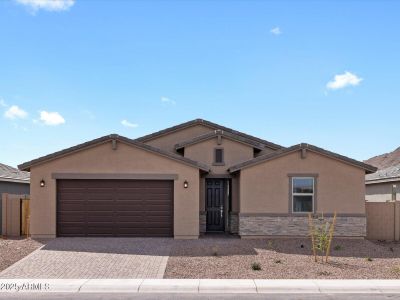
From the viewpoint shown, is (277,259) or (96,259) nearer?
(96,259)

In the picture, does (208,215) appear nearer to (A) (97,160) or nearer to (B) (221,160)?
(B) (221,160)

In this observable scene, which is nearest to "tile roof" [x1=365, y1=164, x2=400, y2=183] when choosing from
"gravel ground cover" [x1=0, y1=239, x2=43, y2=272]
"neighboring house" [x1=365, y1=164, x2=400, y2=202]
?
"neighboring house" [x1=365, y1=164, x2=400, y2=202]

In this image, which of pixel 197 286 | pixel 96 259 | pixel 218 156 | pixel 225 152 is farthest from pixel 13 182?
pixel 197 286

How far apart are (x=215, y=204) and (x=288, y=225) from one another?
385cm

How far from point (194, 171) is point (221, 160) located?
107 inches

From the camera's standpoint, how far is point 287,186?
19.3 metres

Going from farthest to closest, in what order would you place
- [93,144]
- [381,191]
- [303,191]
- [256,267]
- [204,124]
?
[381,191]
[204,124]
[303,191]
[93,144]
[256,267]

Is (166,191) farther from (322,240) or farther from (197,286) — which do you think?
(197,286)

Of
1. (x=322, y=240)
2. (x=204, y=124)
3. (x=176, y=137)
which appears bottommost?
(x=322, y=240)

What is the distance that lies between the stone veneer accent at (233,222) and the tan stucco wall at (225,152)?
6.10 ft

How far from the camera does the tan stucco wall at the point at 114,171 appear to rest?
18.9 metres

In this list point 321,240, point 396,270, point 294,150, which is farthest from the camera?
point 294,150

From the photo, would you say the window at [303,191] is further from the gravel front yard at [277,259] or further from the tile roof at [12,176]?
the tile roof at [12,176]

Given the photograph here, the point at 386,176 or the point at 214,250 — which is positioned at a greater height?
the point at 386,176
